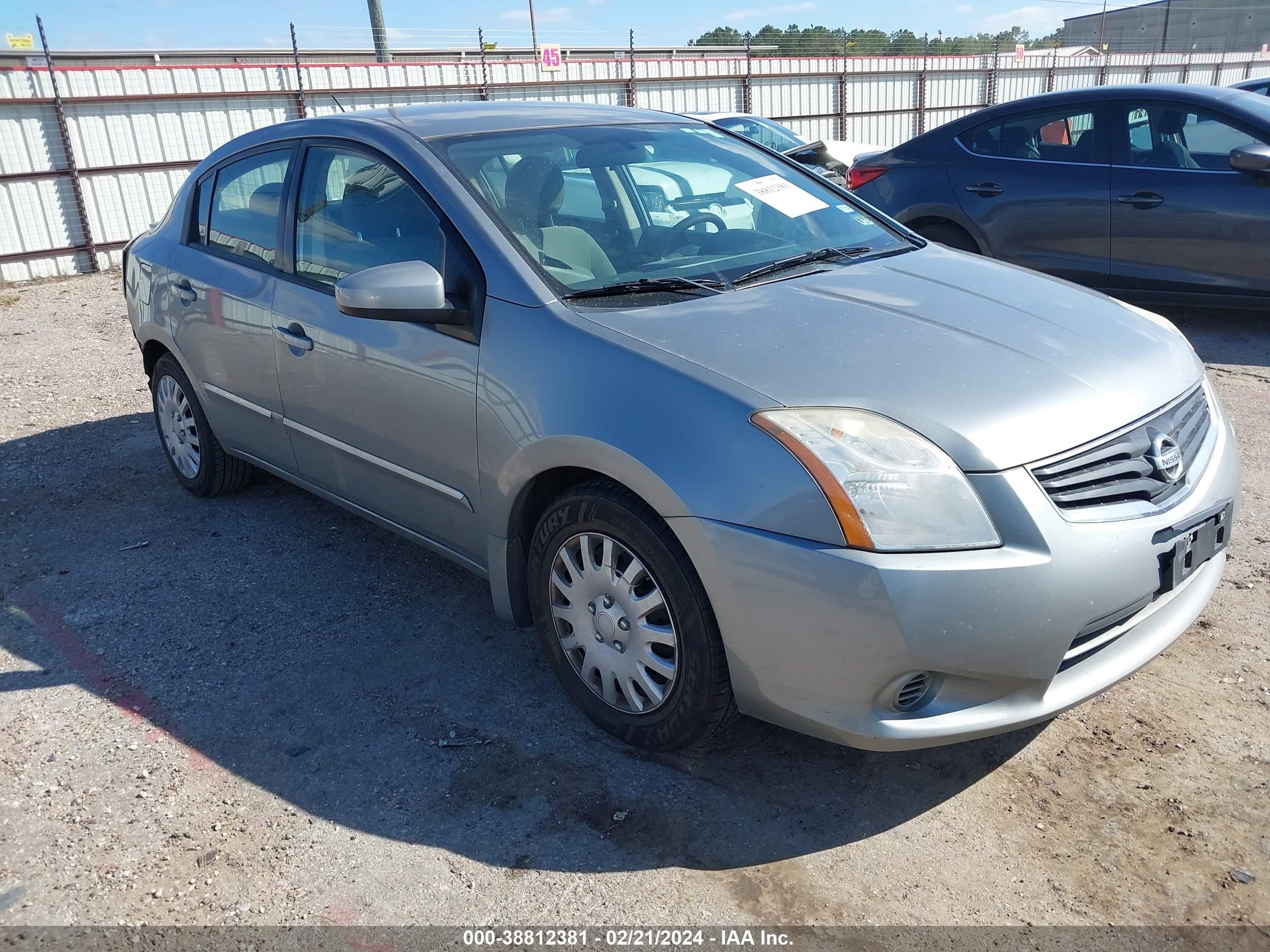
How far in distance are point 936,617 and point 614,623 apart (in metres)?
0.89

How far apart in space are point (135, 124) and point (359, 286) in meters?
12.5

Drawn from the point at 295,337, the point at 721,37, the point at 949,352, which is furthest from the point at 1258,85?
the point at 721,37

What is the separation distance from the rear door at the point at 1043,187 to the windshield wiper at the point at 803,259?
13.0 feet

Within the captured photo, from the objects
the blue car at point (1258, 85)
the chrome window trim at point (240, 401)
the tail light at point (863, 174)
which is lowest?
the chrome window trim at point (240, 401)

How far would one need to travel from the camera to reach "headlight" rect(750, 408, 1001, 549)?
7.50 ft

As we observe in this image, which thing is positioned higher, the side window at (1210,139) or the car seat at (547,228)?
the car seat at (547,228)

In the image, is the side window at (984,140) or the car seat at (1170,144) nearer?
the car seat at (1170,144)

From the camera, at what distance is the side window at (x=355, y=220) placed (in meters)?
3.32

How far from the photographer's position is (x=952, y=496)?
231 cm

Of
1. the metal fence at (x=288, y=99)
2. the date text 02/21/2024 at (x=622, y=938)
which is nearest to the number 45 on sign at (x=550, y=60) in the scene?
the metal fence at (x=288, y=99)

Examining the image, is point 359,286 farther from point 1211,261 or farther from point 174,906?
point 1211,261

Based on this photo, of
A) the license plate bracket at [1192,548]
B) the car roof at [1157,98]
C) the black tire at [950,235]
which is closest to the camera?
the license plate bracket at [1192,548]

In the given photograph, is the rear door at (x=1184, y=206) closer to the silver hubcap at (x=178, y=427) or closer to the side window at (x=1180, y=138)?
the side window at (x=1180, y=138)

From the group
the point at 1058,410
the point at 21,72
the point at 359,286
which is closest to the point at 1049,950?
the point at 1058,410
